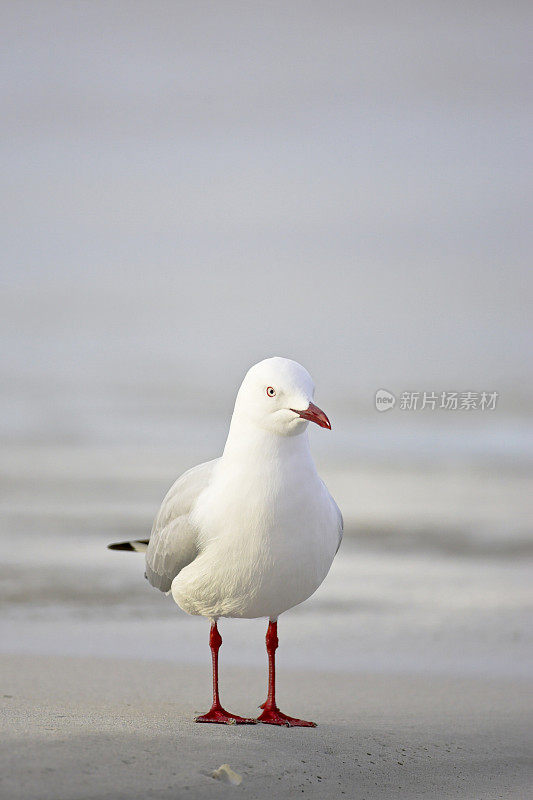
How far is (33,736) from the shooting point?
4074mm

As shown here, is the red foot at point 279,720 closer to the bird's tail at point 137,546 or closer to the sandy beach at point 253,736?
the sandy beach at point 253,736

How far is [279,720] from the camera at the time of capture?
509cm

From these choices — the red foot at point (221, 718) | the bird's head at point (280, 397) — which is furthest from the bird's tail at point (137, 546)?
the bird's head at point (280, 397)

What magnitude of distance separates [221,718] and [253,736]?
0.37m

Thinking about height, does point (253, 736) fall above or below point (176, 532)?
below

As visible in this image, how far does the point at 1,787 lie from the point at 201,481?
1981 millimetres

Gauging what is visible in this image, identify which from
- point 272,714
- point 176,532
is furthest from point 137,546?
point 272,714

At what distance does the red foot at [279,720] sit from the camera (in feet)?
16.6

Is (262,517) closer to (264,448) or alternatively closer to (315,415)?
(264,448)

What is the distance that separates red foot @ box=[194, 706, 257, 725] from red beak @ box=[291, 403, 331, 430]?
1.43m

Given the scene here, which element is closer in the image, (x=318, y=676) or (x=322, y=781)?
(x=322, y=781)

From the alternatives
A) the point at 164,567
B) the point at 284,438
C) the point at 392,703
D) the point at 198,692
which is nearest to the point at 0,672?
the point at 198,692

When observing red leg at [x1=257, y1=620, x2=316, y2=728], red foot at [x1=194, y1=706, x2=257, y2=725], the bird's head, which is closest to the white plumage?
the bird's head

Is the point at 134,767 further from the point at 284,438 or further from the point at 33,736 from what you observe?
the point at 284,438
